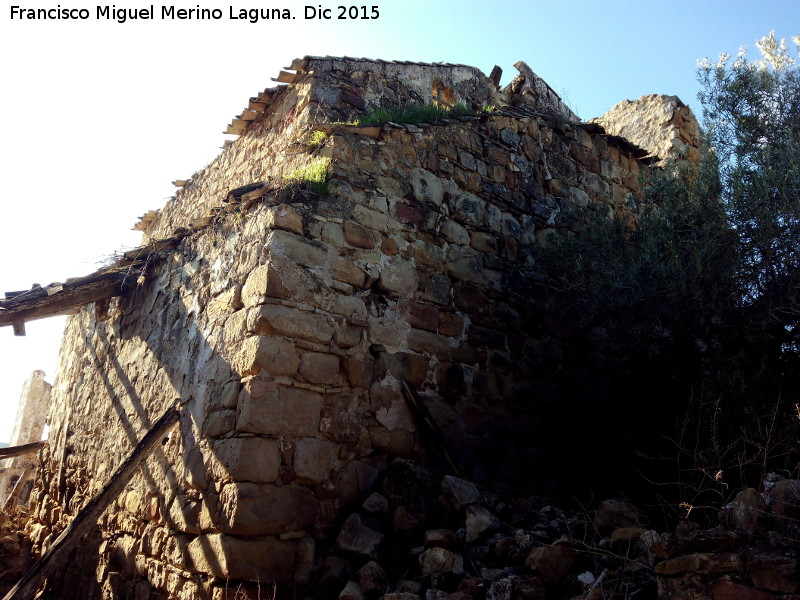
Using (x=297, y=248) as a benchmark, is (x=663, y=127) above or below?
above

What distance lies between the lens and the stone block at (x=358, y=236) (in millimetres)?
4734

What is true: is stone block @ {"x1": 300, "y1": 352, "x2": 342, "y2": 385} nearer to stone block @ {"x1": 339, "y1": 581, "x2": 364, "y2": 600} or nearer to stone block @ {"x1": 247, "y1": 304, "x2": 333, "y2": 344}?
stone block @ {"x1": 247, "y1": 304, "x2": 333, "y2": 344}

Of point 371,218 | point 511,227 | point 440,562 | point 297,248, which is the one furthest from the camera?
point 511,227

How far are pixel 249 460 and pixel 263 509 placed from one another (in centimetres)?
28

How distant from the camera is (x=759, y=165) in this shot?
5035 millimetres

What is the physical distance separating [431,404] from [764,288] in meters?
2.40

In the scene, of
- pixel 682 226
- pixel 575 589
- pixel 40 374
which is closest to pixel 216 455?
pixel 575 589

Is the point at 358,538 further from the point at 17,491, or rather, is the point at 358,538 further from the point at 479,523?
the point at 17,491

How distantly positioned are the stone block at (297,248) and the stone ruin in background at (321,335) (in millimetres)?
14

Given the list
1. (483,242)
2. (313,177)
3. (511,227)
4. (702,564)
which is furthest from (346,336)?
(702,564)

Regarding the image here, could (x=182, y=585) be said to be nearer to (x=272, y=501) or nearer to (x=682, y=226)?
(x=272, y=501)

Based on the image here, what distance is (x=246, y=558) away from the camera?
149 inches

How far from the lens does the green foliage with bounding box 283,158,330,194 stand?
4691mm

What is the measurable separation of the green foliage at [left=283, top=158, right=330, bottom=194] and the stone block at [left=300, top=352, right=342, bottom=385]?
1133 mm
